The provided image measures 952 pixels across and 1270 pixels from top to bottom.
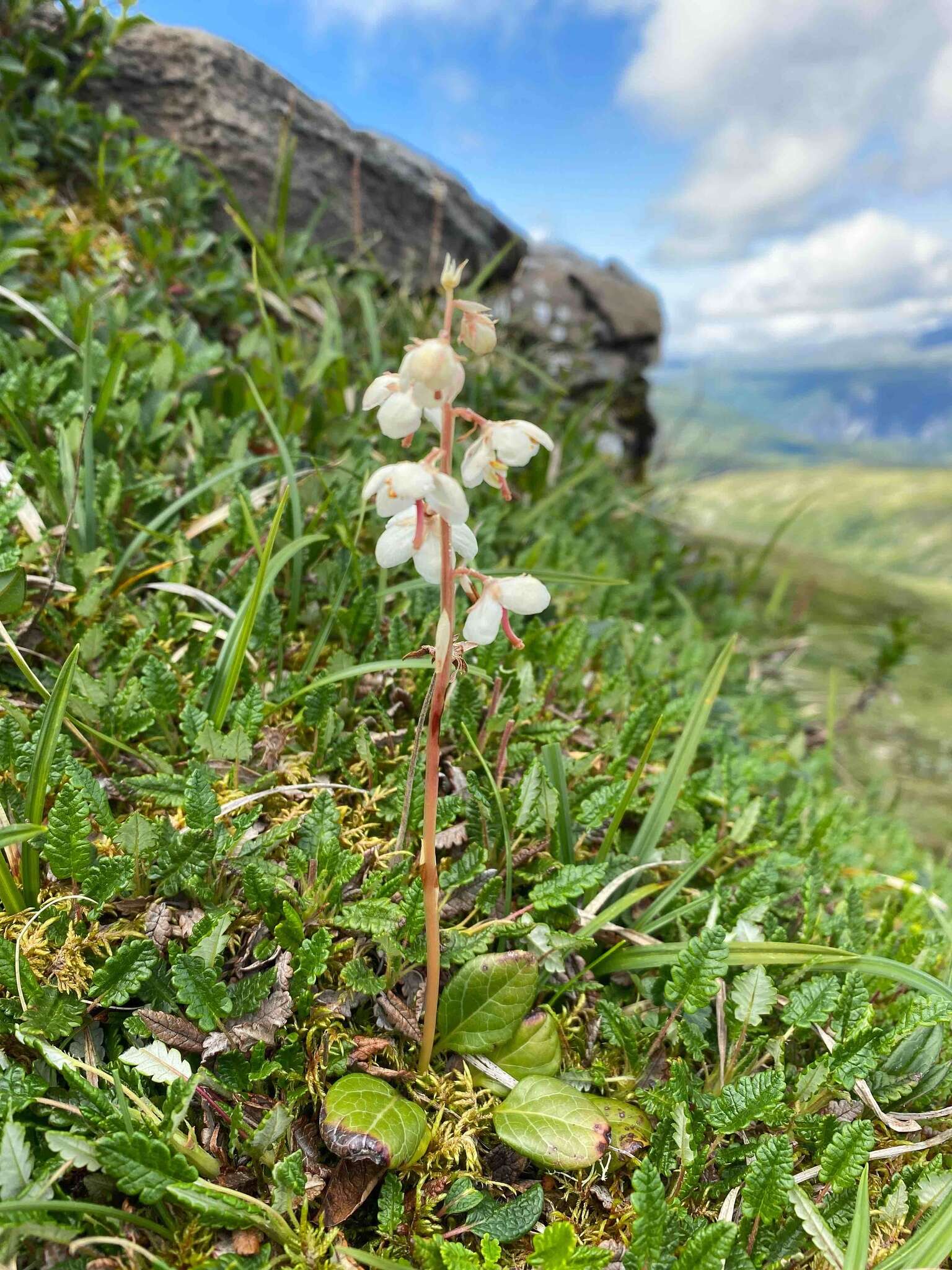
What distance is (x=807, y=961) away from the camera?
187 cm

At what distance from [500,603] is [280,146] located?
571 centimetres

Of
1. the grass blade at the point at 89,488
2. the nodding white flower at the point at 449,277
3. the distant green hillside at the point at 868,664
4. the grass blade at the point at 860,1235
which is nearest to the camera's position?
the nodding white flower at the point at 449,277

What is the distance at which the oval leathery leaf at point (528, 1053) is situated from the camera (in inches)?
68.4

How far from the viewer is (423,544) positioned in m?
1.31

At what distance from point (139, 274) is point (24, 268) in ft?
1.91

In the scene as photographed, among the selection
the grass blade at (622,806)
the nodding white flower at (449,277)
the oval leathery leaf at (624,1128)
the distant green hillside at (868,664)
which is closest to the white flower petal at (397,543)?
the nodding white flower at (449,277)

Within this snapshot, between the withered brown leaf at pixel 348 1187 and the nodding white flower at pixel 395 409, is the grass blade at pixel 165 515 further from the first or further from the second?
the withered brown leaf at pixel 348 1187

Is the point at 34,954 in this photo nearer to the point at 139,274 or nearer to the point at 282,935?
the point at 282,935

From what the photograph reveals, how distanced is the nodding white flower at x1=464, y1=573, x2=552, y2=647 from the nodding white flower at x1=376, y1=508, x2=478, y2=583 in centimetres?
8

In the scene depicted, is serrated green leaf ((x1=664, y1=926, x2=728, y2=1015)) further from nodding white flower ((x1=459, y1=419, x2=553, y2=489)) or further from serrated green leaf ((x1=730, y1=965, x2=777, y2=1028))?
nodding white flower ((x1=459, y1=419, x2=553, y2=489))

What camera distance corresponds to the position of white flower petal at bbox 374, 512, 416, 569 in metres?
1.33

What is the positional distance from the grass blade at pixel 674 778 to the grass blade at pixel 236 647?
1236 millimetres

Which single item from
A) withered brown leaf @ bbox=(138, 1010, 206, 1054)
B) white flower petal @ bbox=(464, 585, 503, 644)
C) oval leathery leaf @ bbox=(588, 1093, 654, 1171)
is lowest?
oval leathery leaf @ bbox=(588, 1093, 654, 1171)

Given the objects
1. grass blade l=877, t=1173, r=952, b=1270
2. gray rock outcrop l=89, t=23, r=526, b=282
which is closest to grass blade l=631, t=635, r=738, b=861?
grass blade l=877, t=1173, r=952, b=1270
